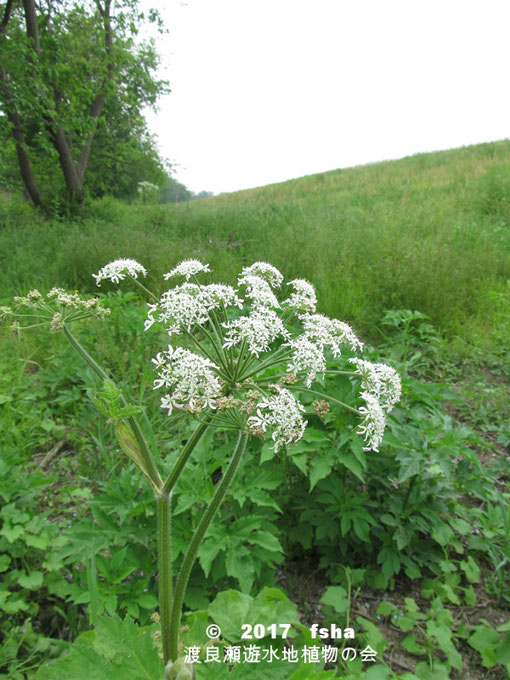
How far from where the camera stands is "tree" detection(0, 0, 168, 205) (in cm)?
1022

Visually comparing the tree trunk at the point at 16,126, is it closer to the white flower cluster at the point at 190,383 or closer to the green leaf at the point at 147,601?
the white flower cluster at the point at 190,383

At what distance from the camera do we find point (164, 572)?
1238mm

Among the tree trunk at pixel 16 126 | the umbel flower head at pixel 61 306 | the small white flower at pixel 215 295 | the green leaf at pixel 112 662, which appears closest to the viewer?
the green leaf at pixel 112 662

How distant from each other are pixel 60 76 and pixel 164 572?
13815 mm

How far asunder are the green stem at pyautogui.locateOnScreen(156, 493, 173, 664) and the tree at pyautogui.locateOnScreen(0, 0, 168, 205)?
11845 millimetres

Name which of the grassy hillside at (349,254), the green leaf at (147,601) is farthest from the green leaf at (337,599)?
the grassy hillside at (349,254)

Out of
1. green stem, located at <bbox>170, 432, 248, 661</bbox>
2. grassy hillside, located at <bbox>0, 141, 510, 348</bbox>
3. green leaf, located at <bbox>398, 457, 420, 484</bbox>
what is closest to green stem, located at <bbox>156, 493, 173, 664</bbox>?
green stem, located at <bbox>170, 432, 248, 661</bbox>

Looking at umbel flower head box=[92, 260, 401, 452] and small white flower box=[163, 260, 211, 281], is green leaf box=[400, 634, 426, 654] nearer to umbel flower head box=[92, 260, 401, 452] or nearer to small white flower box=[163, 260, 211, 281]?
umbel flower head box=[92, 260, 401, 452]

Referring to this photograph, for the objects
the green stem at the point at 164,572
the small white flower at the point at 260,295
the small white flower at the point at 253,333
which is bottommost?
the green stem at the point at 164,572

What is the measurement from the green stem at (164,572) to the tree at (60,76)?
11.8 metres

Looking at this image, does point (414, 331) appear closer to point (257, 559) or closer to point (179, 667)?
point (257, 559)

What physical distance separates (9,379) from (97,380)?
3.19 feet

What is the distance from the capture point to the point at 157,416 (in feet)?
11.3

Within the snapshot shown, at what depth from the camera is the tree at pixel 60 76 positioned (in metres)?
10.2
